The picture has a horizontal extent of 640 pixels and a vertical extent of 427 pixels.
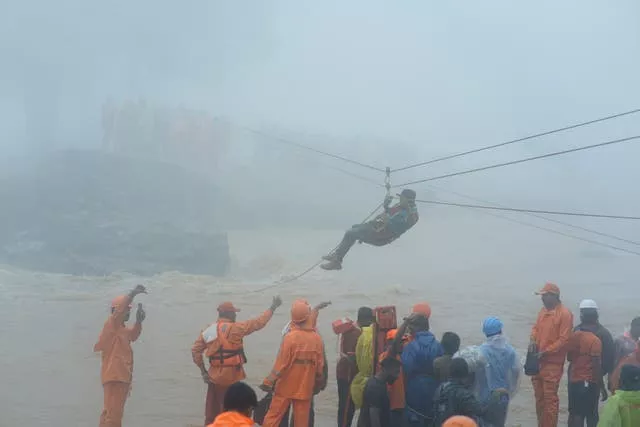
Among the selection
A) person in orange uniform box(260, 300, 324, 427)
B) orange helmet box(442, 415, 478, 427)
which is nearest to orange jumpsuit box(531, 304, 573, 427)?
person in orange uniform box(260, 300, 324, 427)

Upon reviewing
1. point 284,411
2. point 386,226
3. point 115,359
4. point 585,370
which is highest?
point 386,226

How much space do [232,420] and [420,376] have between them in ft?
7.11

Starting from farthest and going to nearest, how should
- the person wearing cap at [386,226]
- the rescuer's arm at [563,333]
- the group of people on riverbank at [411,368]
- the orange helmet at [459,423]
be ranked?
1. the person wearing cap at [386,226]
2. the rescuer's arm at [563,333]
3. the group of people on riverbank at [411,368]
4. the orange helmet at [459,423]

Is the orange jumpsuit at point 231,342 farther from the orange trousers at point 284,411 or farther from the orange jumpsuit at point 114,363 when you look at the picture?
the orange jumpsuit at point 114,363

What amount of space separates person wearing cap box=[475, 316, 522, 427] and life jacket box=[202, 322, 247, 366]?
200cm

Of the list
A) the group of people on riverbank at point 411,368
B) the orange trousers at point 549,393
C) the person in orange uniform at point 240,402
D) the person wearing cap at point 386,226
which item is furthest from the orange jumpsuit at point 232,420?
the person wearing cap at point 386,226

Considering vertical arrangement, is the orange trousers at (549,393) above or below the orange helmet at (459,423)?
below

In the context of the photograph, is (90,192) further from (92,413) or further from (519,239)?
(92,413)

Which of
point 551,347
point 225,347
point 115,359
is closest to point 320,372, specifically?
point 225,347

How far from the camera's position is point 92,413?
8078 millimetres

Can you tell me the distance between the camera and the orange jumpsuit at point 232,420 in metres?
3.11

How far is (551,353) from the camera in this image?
19.6 feet

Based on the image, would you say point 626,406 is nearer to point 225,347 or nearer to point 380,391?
point 380,391

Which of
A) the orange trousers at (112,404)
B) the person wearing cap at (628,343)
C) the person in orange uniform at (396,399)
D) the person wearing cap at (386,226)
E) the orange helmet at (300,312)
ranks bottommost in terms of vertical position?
the orange trousers at (112,404)
